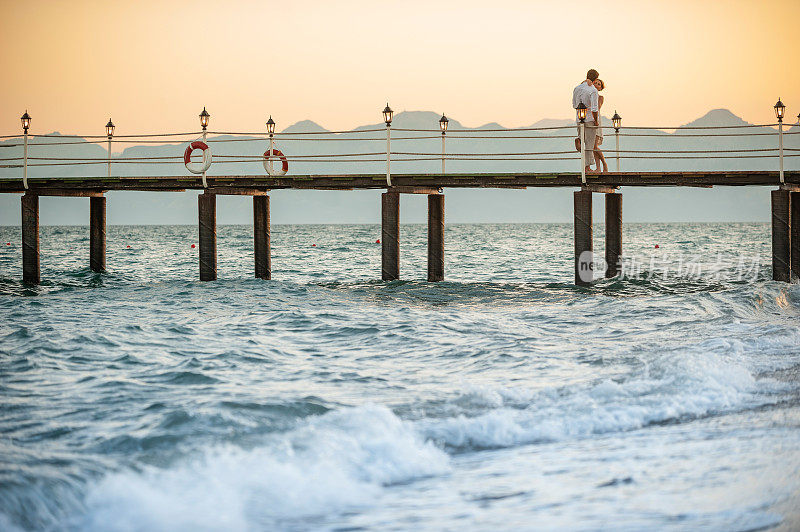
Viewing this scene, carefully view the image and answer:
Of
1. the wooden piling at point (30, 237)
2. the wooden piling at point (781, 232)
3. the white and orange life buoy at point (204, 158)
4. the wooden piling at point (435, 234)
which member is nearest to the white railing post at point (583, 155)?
the wooden piling at point (435, 234)

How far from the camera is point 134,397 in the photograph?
26.0ft

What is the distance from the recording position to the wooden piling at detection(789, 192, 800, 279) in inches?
639

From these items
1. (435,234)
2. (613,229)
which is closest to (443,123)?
(435,234)

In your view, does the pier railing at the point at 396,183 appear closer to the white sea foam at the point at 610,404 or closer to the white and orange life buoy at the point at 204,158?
the white and orange life buoy at the point at 204,158

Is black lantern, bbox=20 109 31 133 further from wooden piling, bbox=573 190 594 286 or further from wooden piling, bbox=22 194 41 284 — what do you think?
wooden piling, bbox=573 190 594 286

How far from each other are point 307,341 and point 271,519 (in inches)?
253

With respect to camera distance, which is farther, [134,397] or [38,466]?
[134,397]

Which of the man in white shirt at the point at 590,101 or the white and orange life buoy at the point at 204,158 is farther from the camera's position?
the white and orange life buoy at the point at 204,158

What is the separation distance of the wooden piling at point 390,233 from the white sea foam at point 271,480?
10.6m

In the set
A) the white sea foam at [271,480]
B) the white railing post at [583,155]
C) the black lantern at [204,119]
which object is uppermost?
the black lantern at [204,119]

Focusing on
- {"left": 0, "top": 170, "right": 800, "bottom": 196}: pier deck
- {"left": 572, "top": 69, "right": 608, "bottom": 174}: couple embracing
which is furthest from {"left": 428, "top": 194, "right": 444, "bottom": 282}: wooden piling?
{"left": 572, "top": 69, "right": 608, "bottom": 174}: couple embracing

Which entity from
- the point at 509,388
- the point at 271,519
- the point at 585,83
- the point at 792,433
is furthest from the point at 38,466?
the point at 585,83

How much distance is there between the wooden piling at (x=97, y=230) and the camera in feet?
70.8

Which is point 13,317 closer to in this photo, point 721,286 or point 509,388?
point 509,388
